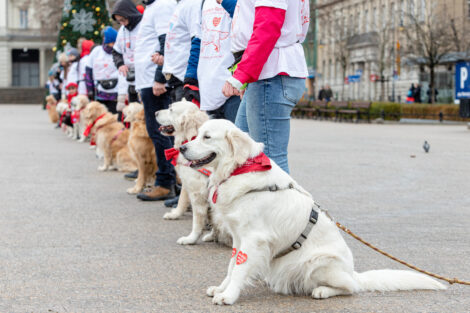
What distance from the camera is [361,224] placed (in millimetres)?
6934

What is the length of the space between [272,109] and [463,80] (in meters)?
20.8

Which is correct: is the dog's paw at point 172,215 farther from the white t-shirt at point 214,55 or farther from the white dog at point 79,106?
the white dog at point 79,106

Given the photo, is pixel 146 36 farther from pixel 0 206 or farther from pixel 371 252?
pixel 371 252

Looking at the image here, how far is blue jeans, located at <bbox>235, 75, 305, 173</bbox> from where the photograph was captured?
195 inches

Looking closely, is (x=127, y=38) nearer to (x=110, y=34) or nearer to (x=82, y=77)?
(x=110, y=34)

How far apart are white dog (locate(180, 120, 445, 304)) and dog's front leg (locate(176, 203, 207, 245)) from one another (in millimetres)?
1627

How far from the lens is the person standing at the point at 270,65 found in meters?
4.75

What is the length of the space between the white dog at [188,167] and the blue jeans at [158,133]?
1.43m

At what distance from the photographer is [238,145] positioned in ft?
13.8

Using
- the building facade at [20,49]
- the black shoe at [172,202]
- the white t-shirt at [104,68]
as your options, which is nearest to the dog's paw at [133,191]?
the black shoe at [172,202]

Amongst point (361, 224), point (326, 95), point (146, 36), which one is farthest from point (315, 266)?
point (326, 95)

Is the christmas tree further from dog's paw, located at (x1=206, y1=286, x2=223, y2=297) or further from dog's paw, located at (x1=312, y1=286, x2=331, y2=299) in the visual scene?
dog's paw, located at (x1=312, y1=286, x2=331, y2=299)

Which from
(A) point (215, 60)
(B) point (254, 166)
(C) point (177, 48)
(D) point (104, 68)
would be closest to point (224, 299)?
(B) point (254, 166)

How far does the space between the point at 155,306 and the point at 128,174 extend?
21.9ft
